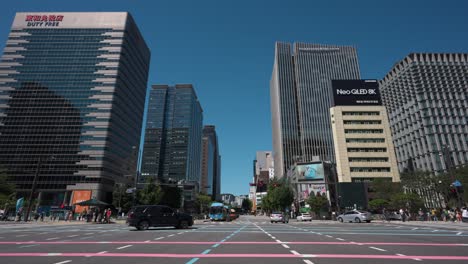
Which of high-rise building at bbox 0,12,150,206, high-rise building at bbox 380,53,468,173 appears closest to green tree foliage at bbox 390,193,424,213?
high-rise building at bbox 380,53,468,173

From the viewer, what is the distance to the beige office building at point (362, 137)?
82.8m

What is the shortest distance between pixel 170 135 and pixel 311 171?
12002 cm

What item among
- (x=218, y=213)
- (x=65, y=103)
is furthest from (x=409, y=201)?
(x=65, y=103)

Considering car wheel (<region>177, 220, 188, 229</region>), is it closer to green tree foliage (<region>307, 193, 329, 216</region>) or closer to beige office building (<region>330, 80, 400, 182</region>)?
green tree foliage (<region>307, 193, 329, 216</region>)

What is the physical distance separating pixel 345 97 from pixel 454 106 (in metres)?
44.1

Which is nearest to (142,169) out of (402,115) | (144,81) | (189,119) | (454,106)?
(189,119)

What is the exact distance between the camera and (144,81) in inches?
5423

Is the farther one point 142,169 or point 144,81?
point 142,169

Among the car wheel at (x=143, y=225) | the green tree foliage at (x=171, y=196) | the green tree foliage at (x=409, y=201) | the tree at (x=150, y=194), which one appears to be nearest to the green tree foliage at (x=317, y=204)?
the green tree foliage at (x=409, y=201)

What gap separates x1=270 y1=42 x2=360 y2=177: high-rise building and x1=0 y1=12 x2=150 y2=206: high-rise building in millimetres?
70115

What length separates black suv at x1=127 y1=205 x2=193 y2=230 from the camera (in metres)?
22.0

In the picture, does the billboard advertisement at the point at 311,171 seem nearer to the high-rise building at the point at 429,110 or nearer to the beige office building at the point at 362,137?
the beige office building at the point at 362,137

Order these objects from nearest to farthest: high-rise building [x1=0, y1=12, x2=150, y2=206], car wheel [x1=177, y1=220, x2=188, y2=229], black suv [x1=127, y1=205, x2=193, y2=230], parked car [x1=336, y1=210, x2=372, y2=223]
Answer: black suv [x1=127, y1=205, x2=193, y2=230] → car wheel [x1=177, y1=220, x2=188, y2=229] → parked car [x1=336, y1=210, x2=372, y2=223] → high-rise building [x1=0, y1=12, x2=150, y2=206]

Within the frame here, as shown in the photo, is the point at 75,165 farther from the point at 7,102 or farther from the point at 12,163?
the point at 7,102
